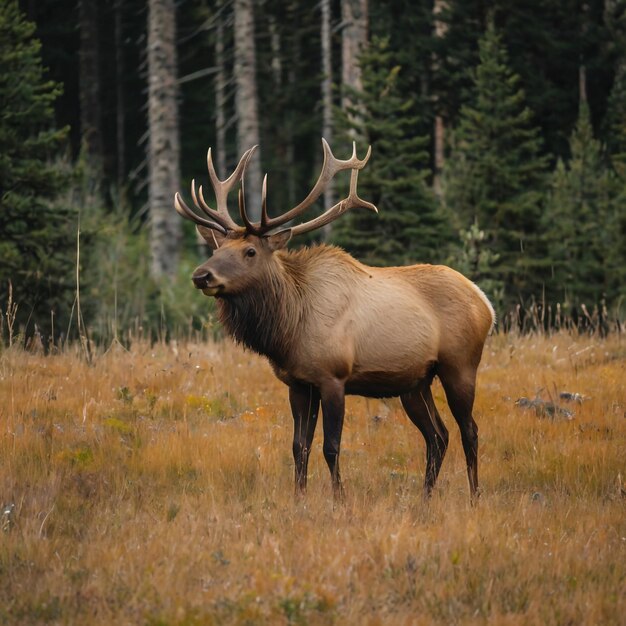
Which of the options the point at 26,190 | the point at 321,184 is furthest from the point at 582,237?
the point at 321,184

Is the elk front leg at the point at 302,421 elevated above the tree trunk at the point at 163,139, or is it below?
below

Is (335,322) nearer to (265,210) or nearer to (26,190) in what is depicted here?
(265,210)

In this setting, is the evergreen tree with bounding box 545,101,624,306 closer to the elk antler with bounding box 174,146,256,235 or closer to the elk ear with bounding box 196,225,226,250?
the elk antler with bounding box 174,146,256,235

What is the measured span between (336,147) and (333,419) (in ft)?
41.4

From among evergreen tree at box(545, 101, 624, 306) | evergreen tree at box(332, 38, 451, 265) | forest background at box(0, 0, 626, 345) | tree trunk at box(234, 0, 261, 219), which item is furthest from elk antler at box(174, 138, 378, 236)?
tree trunk at box(234, 0, 261, 219)

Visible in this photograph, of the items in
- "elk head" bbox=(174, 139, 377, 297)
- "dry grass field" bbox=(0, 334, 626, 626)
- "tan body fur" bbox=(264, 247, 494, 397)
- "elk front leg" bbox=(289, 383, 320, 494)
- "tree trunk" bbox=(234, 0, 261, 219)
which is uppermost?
"tree trunk" bbox=(234, 0, 261, 219)

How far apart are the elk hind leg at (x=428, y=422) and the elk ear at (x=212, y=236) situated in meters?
1.75

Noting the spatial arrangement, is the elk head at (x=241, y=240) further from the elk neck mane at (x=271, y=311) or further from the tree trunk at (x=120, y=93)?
the tree trunk at (x=120, y=93)

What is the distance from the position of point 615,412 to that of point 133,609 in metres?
5.16

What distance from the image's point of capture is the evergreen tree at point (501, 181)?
1608cm

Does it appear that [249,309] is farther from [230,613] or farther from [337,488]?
[230,613]

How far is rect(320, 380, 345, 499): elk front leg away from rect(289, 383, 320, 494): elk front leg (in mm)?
179

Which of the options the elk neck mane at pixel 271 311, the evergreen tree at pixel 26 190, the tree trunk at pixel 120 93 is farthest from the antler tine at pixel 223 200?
the tree trunk at pixel 120 93

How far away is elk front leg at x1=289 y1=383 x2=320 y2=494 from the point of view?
612cm
